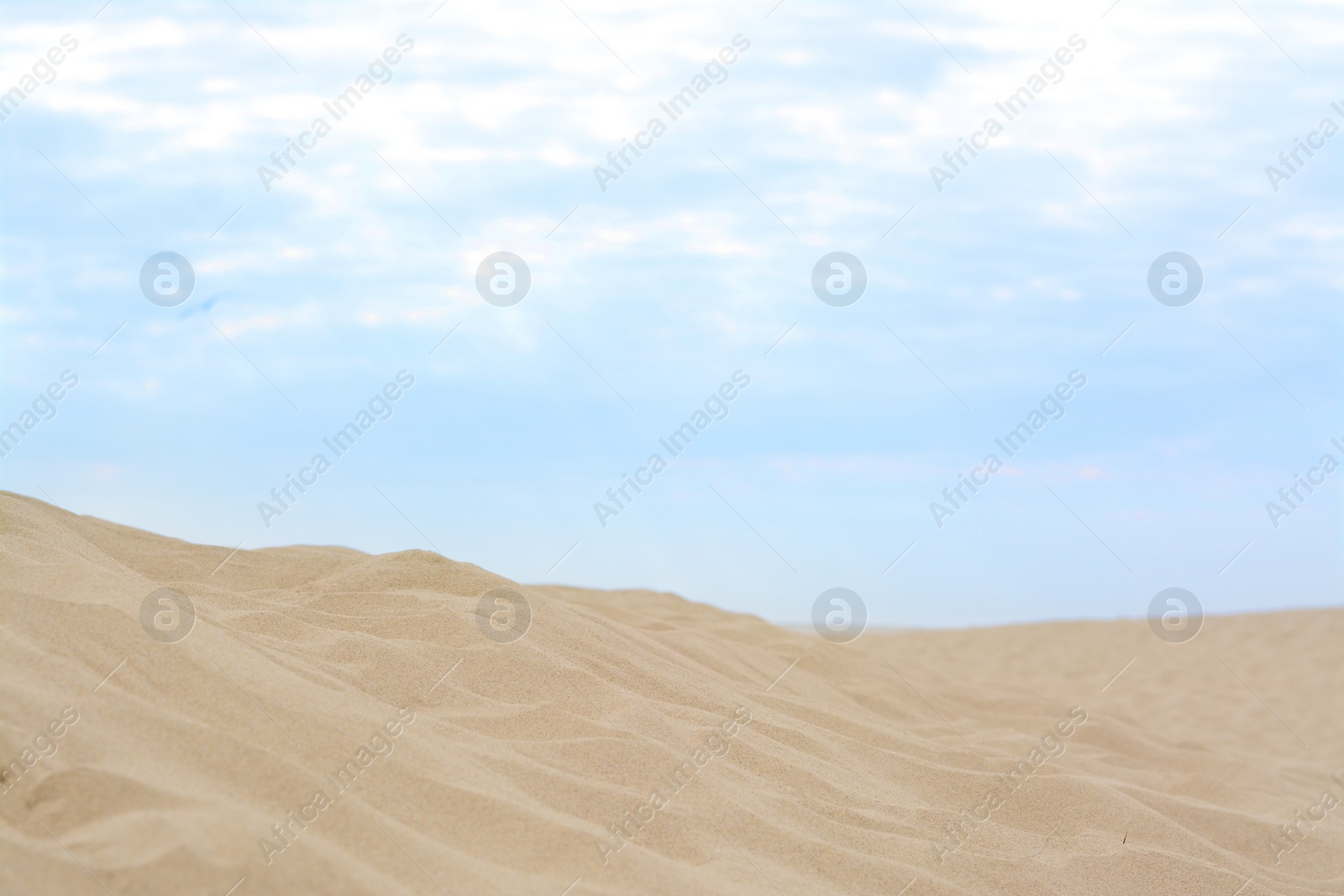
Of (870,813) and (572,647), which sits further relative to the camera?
(572,647)

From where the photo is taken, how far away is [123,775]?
2.48 metres

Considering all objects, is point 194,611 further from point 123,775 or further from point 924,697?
point 924,697

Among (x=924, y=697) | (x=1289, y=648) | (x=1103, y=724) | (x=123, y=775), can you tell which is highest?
(x=1289, y=648)

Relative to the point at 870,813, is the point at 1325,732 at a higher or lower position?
higher

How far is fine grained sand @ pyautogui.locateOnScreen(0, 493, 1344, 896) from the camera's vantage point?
2.48m

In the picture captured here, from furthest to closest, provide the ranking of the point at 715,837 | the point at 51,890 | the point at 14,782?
the point at 715,837
the point at 14,782
the point at 51,890

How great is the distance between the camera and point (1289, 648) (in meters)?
11.5

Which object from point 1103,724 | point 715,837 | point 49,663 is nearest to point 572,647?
point 715,837

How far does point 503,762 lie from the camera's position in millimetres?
3186

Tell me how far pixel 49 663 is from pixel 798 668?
441 centimetres

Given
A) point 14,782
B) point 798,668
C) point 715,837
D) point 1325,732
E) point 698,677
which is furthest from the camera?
point 1325,732

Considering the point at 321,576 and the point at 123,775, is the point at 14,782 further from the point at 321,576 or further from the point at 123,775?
the point at 321,576

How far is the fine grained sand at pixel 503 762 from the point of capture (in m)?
2.48

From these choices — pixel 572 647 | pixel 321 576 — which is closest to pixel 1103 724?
pixel 572 647
